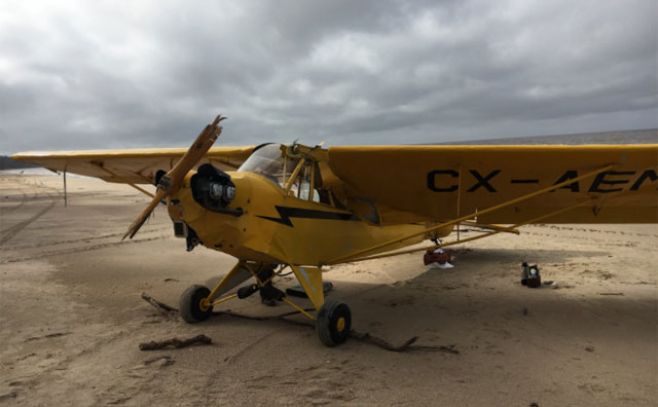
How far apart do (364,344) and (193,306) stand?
2.38m

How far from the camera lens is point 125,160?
8.52 meters

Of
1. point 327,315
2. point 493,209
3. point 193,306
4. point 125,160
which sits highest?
point 125,160

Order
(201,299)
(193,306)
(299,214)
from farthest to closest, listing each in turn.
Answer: (201,299) < (193,306) < (299,214)

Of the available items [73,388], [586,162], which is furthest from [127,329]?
[586,162]

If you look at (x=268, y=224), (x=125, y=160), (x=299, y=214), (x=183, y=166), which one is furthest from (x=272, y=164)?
(x=125, y=160)

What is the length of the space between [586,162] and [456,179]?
4.95 ft

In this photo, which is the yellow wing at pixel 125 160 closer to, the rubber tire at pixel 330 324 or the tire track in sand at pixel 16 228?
the rubber tire at pixel 330 324

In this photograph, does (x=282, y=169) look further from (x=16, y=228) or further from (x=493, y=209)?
(x=16, y=228)

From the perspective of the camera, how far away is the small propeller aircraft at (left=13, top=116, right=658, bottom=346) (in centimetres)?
490

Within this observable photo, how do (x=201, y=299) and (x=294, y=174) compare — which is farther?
(x=201, y=299)

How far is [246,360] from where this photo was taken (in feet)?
15.7

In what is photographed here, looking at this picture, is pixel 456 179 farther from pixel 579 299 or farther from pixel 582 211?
pixel 579 299

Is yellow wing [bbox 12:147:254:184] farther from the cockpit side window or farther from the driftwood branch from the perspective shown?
the driftwood branch

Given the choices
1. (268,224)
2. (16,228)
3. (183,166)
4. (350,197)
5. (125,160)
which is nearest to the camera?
(183,166)
